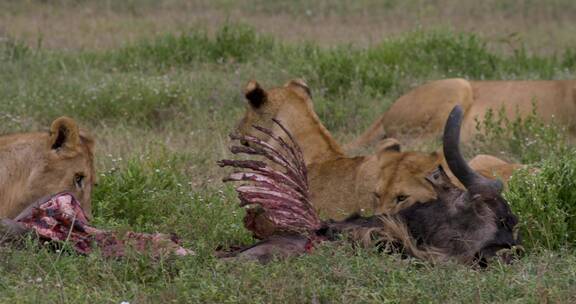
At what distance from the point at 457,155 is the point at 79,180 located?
6.44ft

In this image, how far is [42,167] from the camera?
6133 mm

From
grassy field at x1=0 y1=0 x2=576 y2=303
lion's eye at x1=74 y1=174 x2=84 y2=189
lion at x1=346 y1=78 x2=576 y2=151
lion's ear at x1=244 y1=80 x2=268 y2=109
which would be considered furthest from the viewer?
lion at x1=346 y1=78 x2=576 y2=151

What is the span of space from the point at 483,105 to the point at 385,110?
2.78ft

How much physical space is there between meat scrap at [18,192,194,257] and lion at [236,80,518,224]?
4.37 ft

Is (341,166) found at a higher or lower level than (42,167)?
lower

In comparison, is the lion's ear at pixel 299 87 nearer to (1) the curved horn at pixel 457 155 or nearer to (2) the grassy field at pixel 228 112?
(2) the grassy field at pixel 228 112

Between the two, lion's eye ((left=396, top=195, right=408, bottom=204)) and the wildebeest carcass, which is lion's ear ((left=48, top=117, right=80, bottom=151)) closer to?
the wildebeest carcass

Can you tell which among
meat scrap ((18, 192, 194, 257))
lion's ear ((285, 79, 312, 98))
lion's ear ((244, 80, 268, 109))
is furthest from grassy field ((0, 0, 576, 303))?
lion's ear ((285, 79, 312, 98))

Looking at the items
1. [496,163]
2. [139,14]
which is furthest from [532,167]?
[139,14]

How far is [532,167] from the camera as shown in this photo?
22.8 feet

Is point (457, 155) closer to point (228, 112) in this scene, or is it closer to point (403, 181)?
point (403, 181)

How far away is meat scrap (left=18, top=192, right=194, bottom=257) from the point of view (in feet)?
17.6

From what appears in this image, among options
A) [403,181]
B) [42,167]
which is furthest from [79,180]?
[403,181]

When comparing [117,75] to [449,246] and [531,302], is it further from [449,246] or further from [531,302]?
[531,302]
